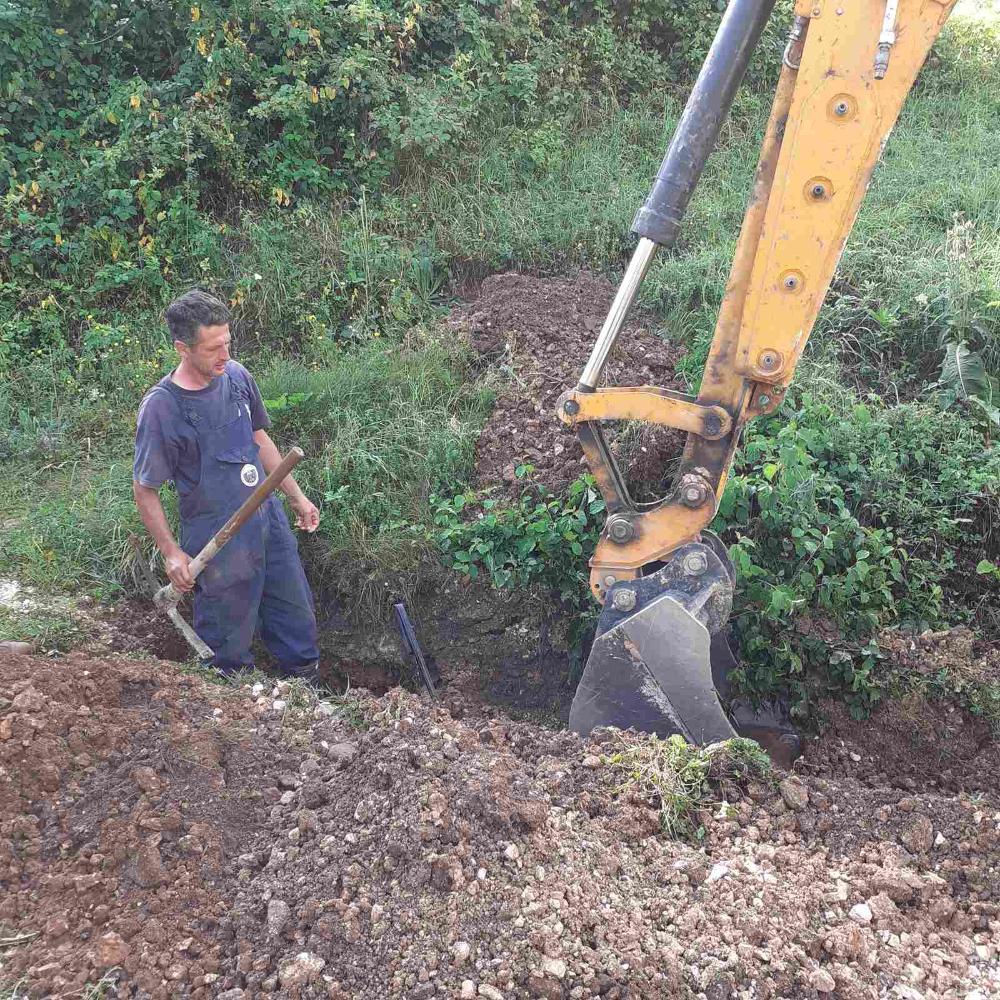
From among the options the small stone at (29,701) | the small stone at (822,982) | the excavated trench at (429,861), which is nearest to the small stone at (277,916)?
the excavated trench at (429,861)

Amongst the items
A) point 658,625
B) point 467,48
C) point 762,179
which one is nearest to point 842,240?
point 762,179

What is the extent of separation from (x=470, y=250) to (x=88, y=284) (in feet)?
9.38

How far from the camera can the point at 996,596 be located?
178 inches

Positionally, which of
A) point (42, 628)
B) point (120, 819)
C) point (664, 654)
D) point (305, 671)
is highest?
point (664, 654)

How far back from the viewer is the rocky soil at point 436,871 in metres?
2.46

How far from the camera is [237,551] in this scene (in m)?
4.29

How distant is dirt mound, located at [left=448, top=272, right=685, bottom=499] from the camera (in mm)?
5000

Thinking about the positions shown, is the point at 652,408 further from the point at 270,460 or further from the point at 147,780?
the point at 147,780

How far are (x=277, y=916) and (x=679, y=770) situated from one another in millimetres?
1339

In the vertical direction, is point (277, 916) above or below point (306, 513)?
below

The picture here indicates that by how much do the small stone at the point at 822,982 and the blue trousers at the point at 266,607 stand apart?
2.88 meters

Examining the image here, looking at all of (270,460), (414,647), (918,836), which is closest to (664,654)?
(918,836)

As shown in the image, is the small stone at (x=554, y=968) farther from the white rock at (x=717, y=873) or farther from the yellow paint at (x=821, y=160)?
the yellow paint at (x=821, y=160)

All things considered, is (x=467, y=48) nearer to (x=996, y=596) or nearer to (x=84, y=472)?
(x=84, y=472)
